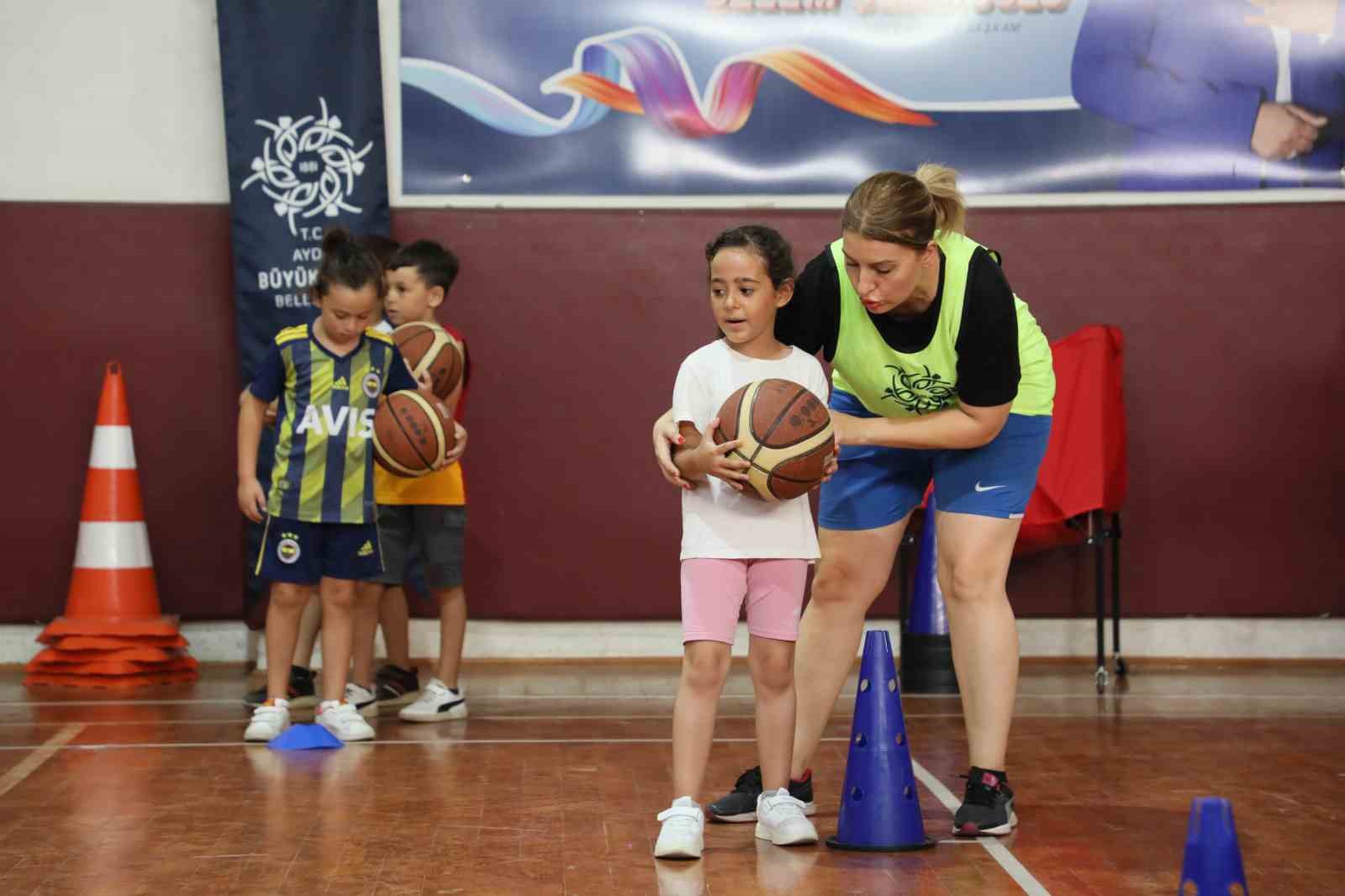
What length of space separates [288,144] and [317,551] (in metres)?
2.43

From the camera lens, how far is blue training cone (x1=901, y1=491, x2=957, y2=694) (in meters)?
6.75

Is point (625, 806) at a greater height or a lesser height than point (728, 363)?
lesser

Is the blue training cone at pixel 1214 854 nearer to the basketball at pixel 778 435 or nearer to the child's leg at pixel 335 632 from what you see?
the basketball at pixel 778 435

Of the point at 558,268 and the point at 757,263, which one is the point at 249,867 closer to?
the point at 757,263

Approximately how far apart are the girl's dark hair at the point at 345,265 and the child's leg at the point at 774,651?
2.05 meters

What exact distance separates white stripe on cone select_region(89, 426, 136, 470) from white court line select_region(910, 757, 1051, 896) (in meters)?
4.03

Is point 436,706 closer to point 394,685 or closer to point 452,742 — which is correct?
point 452,742

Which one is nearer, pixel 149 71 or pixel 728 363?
pixel 728 363

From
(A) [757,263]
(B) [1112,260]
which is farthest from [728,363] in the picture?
(B) [1112,260]

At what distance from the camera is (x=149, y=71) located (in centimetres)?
745

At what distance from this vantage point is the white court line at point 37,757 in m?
4.67

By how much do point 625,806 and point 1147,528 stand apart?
407 centimetres

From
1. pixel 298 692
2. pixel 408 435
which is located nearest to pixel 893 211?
pixel 408 435

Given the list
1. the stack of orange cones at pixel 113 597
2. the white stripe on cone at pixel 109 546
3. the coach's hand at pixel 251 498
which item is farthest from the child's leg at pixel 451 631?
the white stripe on cone at pixel 109 546
